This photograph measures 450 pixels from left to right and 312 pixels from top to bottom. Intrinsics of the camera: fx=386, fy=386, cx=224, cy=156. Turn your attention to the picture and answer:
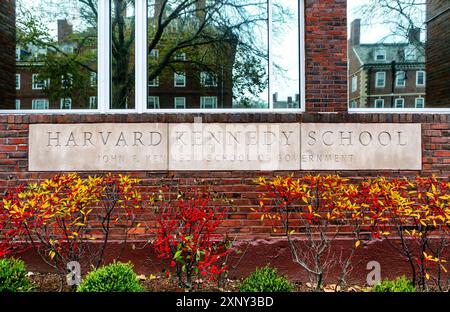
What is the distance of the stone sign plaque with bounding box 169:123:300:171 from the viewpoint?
5449mm

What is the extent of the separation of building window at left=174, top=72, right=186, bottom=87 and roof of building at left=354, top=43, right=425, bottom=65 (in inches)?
105

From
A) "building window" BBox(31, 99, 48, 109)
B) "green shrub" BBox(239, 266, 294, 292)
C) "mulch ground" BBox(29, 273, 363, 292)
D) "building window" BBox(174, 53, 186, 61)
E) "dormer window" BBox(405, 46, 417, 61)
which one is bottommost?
"mulch ground" BBox(29, 273, 363, 292)

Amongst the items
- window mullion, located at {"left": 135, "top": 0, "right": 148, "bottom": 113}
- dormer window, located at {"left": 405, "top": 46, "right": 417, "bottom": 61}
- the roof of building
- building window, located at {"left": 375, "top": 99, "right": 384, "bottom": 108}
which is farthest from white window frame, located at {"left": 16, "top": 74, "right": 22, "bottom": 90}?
dormer window, located at {"left": 405, "top": 46, "right": 417, "bottom": 61}

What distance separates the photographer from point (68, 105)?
5.76 metres

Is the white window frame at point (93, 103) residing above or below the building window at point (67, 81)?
below

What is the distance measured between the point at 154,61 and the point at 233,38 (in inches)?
48.9

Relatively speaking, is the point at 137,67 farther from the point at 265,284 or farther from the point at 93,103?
the point at 265,284

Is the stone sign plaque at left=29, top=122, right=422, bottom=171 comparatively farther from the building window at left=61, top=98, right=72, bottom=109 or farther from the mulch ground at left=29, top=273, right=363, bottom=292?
the mulch ground at left=29, top=273, right=363, bottom=292

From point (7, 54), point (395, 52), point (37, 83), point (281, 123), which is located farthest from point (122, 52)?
point (395, 52)

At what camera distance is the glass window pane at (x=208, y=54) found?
5.79m

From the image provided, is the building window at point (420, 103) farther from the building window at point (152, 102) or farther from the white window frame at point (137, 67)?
the building window at point (152, 102)

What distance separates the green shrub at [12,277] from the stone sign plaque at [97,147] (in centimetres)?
157

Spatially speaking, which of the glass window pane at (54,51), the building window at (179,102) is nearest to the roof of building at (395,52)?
the building window at (179,102)
